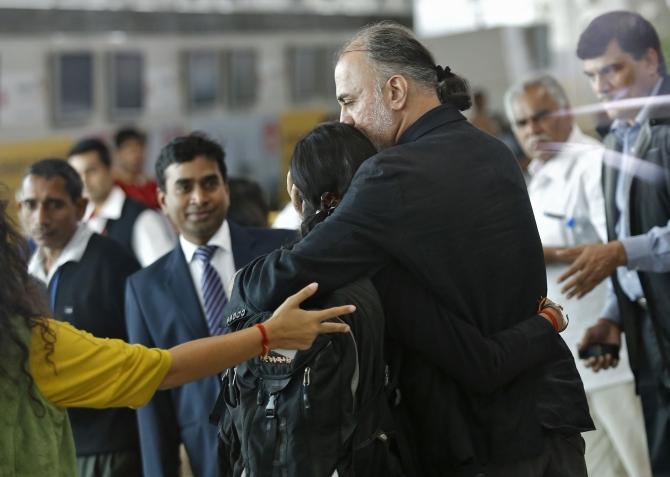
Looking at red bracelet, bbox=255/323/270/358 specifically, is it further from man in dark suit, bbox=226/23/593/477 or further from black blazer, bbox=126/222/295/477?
black blazer, bbox=126/222/295/477

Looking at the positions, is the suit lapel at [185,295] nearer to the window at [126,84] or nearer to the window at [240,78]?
the window at [126,84]

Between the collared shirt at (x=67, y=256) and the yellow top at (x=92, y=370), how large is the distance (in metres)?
1.82

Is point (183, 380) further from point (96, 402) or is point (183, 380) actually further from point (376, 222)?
point (376, 222)

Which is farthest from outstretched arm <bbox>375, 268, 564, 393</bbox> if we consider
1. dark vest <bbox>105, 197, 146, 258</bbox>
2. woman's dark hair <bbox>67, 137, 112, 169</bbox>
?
woman's dark hair <bbox>67, 137, 112, 169</bbox>

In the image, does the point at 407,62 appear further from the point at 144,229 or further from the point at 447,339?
the point at 144,229

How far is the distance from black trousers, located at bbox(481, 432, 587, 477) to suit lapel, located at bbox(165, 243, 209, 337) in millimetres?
1403

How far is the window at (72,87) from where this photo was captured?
10.2 metres

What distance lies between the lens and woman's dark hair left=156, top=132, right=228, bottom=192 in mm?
4262

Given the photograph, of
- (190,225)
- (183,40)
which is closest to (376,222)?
(190,225)

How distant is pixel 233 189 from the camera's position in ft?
17.3

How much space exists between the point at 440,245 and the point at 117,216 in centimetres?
379

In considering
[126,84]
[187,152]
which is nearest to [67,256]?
[187,152]

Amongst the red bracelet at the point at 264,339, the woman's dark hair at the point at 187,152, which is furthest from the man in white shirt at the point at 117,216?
the red bracelet at the point at 264,339

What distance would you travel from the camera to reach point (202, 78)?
38.0ft
